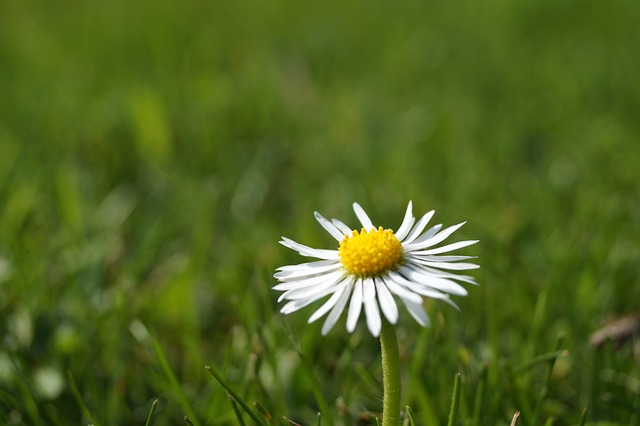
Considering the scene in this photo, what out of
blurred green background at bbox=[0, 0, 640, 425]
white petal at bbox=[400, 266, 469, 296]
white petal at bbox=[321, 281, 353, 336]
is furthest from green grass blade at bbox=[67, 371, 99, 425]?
white petal at bbox=[400, 266, 469, 296]

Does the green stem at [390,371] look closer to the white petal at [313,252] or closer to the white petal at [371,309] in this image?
the white petal at [371,309]

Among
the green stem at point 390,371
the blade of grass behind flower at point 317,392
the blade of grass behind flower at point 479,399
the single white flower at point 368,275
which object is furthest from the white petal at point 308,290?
the blade of grass behind flower at point 479,399

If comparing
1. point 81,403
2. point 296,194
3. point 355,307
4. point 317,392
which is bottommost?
point 81,403

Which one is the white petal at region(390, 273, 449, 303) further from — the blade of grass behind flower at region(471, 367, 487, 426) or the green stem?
the blade of grass behind flower at region(471, 367, 487, 426)

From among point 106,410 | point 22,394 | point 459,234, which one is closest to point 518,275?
point 459,234

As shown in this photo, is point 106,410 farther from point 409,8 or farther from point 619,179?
point 409,8

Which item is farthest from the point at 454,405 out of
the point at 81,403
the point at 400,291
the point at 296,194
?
the point at 296,194

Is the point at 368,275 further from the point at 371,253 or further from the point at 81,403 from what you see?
the point at 81,403
